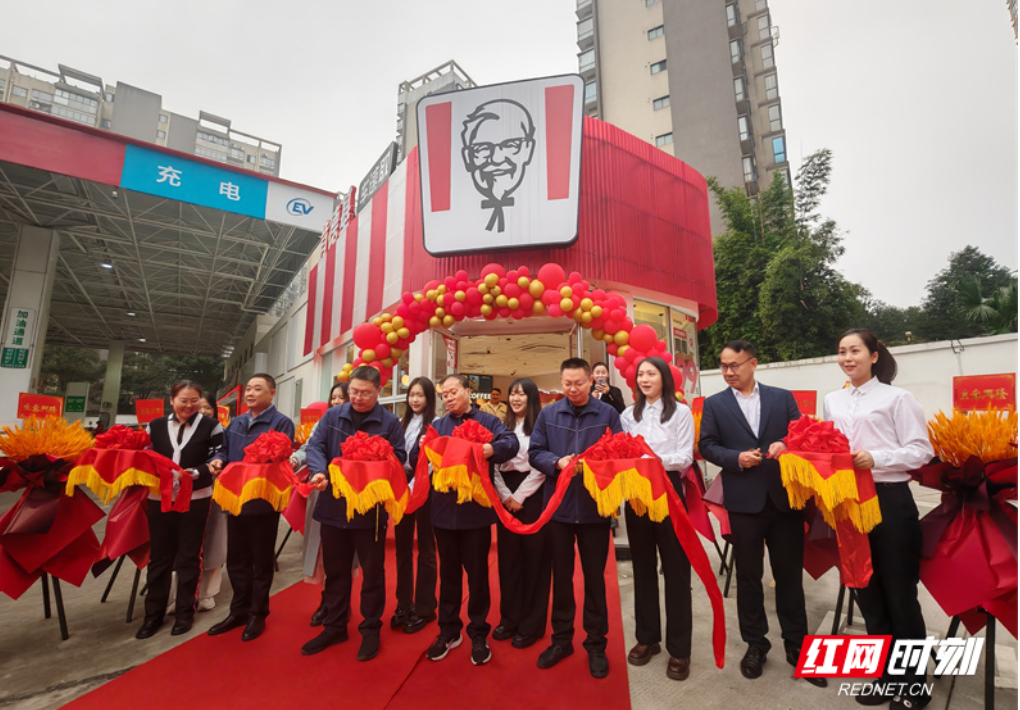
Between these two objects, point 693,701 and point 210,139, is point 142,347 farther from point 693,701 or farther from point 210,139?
point 693,701

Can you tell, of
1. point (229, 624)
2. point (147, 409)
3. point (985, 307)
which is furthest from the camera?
point (985, 307)

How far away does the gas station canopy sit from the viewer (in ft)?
32.3

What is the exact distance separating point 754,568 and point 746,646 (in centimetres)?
60

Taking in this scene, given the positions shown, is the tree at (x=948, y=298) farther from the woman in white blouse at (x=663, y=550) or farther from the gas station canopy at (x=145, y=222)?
the gas station canopy at (x=145, y=222)

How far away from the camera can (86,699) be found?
6.94 feet

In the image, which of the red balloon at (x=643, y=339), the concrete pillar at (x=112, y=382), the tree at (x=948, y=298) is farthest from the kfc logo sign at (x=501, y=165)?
the concrete pillar at (x=112, y=382)

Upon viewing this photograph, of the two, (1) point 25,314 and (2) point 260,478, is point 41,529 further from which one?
(1) point 25,314

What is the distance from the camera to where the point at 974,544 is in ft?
6.11

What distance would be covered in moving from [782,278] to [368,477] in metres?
15.3

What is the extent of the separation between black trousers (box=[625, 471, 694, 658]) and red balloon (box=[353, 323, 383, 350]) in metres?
4.58

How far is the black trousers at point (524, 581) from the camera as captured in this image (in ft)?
8.45

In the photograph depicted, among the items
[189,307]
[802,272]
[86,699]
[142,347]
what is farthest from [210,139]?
[86,699]

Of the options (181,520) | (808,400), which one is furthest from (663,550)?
(808,400)

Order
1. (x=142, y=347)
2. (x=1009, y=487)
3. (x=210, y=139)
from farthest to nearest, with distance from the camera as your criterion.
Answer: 1. (x=210, y=139)
2. (x=142, y=347)
3. (x=1009, y=487)
